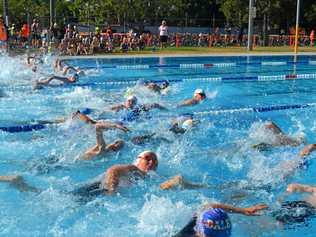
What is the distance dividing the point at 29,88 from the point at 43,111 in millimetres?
2628

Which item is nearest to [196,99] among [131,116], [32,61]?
[131,116]

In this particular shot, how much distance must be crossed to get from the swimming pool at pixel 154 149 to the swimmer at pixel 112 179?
0.09 meters

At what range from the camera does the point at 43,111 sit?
36.1 ft

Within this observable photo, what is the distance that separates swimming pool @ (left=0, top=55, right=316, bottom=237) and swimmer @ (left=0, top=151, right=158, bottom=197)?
0.09 m

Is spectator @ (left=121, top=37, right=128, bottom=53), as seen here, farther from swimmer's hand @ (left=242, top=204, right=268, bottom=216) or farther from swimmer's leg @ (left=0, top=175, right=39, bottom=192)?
swimmer's hand @ (left=242, top=204, right=268, bottom=216)

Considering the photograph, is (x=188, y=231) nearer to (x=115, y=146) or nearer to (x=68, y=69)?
(x=115, y=146)

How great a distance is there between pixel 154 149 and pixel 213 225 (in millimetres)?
4010

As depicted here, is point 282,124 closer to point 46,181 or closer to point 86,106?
point 86,106

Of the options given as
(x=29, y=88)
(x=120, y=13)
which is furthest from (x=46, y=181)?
(x=120, y=13)

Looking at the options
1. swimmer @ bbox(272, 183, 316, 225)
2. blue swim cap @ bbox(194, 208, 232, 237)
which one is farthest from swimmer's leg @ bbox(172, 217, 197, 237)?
swimmer @ bbox(272, 183, 316, 225)

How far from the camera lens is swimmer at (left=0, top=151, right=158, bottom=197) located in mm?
5762

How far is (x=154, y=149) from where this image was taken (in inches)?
309

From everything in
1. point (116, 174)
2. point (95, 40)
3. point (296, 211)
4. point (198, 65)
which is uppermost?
point (95, 40)

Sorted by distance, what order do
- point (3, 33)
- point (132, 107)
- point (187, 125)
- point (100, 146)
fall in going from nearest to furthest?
point (100, 146)
point (187, 125)
point (132, 107)
point (3, 33)
